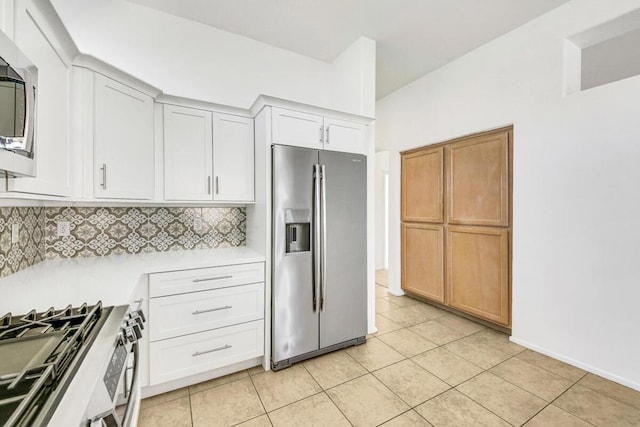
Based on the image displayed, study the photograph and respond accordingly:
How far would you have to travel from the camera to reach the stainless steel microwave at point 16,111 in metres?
0.80

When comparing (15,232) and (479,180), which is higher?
(479,180)

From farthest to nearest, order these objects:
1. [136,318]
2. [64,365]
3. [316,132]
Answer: [316,132], [136,318], [64,365]

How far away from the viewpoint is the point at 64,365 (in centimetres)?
74

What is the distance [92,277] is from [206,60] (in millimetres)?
2094

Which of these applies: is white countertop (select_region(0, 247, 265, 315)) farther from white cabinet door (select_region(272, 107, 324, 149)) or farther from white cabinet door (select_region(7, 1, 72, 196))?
white cabinet door (select_region(272, 107, 324, 149))

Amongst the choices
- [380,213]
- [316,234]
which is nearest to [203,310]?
[316,234]

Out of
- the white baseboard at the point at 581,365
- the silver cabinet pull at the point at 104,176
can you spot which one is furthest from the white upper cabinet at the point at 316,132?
the white baseboard at the point at 581,365

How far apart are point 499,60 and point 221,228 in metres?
3.23

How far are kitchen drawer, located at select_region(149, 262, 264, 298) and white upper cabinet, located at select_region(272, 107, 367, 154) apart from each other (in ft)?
3.47

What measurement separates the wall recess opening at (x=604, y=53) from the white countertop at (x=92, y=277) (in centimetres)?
307

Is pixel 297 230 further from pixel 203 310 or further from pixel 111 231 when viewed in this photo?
pixel 111 231

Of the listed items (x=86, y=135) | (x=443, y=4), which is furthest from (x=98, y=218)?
(x=443, y=4)

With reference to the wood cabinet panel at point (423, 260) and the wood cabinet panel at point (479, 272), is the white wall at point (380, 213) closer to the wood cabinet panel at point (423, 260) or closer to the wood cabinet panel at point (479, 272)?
the wood cabinet panel at point (423, 260)

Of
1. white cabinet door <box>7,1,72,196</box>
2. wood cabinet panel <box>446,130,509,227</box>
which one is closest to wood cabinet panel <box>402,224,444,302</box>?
wood cabinet panel <box>446,130,509,227</box>
